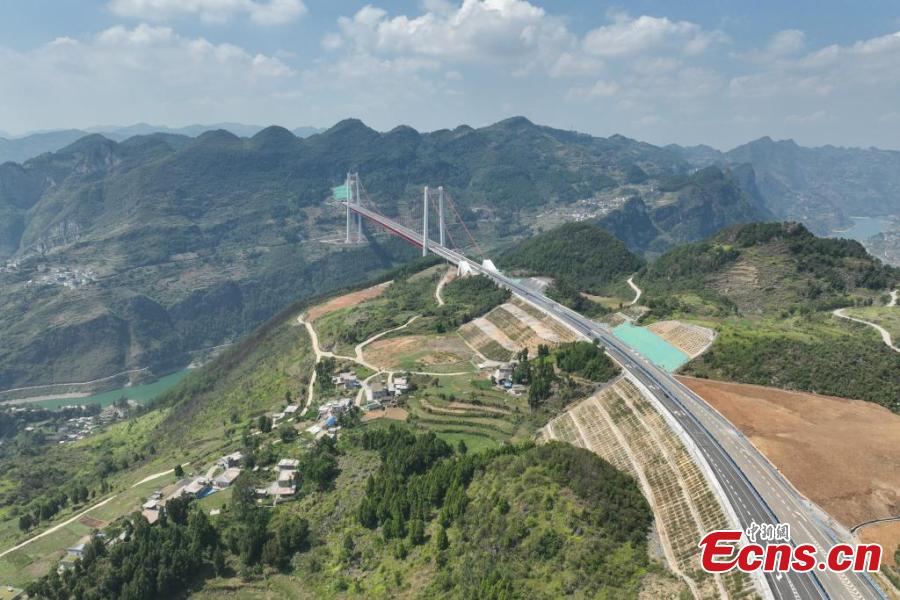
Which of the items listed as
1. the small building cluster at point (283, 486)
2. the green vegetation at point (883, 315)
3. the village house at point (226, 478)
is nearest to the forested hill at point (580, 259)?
the green vegetation at point (883, 315)

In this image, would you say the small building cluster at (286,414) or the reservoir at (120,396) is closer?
the small building cluster at (286,414)

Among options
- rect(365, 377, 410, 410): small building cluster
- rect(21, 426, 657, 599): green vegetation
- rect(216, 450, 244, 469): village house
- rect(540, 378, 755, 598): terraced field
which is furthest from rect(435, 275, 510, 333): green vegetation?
rect(21, 426, 657, 599): green vegetation

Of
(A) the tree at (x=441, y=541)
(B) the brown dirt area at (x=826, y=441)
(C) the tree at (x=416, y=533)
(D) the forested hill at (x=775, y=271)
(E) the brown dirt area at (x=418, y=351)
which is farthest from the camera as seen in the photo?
(D) the forested hill at (x=775, y=271)

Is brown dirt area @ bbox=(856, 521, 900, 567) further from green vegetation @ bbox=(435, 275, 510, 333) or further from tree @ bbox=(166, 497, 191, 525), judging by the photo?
green vegetation @ bbox=(435, 275, 510, 333)

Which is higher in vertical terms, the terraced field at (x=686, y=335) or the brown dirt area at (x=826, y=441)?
the terraced field at (x=686, y=335)

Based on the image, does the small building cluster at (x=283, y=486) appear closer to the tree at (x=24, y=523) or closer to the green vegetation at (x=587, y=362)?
the tree at (x=24, y=523)

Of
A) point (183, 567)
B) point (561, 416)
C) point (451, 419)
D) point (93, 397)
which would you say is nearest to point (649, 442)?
point (561, 416)
